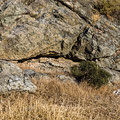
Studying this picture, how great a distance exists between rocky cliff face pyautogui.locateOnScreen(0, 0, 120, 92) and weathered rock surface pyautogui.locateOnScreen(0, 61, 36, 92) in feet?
13.4

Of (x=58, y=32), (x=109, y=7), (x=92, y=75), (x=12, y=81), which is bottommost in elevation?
(x=92, y=75)

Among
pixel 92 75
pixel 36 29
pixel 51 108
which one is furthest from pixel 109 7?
pixel 51 108

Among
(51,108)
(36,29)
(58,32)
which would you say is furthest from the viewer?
(58,32)

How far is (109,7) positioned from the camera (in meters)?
13.9

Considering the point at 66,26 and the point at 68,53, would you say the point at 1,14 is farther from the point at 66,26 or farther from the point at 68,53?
the point at 68,53

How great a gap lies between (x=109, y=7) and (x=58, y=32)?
597 cm

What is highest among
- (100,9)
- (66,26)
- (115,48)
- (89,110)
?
(100,9)

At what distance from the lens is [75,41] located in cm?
1183

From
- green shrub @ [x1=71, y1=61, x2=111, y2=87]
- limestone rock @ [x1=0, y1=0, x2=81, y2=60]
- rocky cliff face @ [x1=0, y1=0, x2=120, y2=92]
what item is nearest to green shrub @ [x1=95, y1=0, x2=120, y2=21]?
rocky cliff face @ [x1=0, y1=0, x2=120, y2=92]

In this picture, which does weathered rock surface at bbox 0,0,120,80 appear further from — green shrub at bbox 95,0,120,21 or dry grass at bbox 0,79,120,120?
dry grass at bbox 0,79,120,120

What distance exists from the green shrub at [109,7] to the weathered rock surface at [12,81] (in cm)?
1009

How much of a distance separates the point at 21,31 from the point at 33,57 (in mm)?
2094

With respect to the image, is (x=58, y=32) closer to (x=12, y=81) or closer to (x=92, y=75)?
(x=92, y=75)

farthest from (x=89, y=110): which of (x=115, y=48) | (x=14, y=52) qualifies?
(x=115, y=48)
